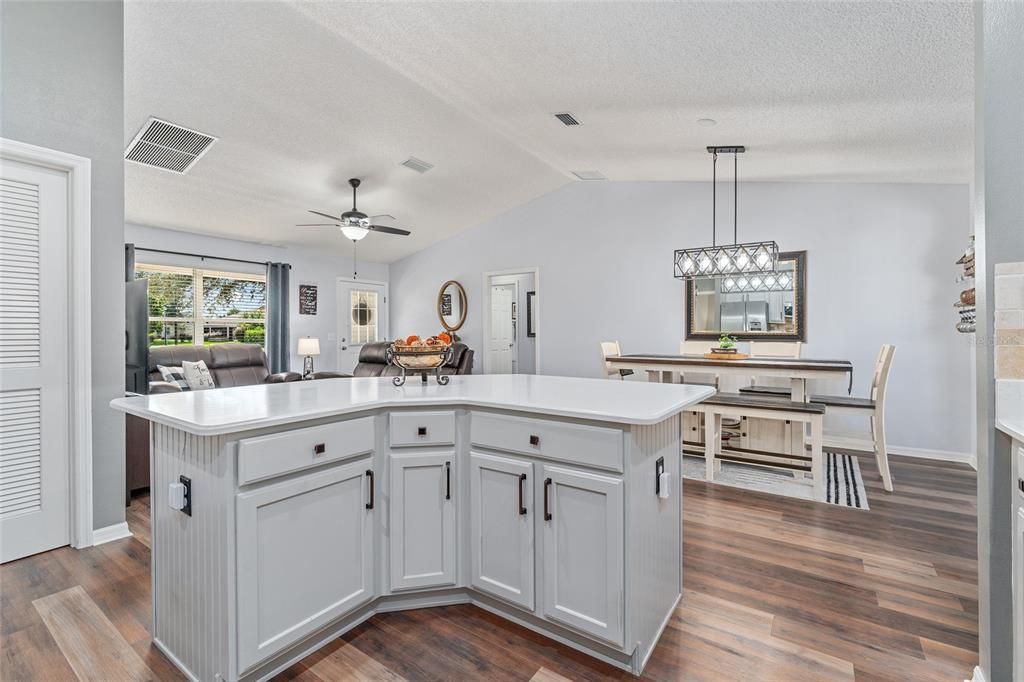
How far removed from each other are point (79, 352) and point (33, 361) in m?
0.19

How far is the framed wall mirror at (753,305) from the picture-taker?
193 inches

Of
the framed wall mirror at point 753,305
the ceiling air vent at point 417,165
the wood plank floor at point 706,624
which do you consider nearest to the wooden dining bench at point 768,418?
the wood plank floor at point 706,624

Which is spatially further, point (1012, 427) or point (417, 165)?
point (417, 165)

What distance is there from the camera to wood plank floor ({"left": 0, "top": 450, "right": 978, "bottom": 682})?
1640 millimetres

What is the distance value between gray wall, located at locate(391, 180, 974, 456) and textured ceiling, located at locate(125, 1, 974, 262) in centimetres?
41

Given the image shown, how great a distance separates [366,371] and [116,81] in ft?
12.5

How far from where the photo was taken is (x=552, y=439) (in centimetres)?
171

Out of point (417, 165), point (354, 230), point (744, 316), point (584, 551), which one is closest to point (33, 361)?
point (354, 230)

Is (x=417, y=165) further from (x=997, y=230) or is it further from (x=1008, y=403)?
(x=1008, y=403)

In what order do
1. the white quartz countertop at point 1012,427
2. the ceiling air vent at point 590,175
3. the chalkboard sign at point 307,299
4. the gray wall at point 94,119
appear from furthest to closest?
the chalkboard sign at point 307,299
the ceiling air vent at point 590,175
the gray wall at point 94,119
the white quartz countertop at point 1012,427

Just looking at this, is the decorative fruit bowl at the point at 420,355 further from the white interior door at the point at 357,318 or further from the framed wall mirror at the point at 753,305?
the white interior door at the point at 357,318

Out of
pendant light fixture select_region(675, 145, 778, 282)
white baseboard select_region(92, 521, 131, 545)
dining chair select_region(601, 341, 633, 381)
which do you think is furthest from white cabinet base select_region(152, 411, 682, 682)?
dining chair select_region(601, 341, 633, 381)

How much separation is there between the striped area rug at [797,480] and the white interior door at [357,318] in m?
5.65

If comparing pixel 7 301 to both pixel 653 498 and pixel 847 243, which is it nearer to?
pixel 653 498
